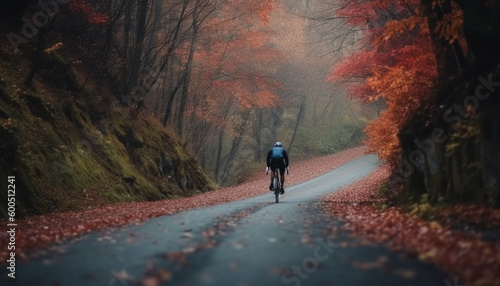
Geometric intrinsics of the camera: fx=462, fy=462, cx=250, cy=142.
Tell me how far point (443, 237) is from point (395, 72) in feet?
20.0

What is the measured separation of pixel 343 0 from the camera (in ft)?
71.8

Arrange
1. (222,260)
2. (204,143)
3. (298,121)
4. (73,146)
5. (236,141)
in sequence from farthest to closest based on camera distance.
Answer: (298,121)
(236,141)
(204,143)
(73,146)
(222,260)

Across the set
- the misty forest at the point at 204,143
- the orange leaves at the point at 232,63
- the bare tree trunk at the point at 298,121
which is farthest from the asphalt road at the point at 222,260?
the bare tree trunk at the point at 298,121

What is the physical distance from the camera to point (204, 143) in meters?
33.6

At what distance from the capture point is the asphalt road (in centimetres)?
515

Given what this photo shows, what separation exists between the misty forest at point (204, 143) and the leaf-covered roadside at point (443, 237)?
37 millimetres

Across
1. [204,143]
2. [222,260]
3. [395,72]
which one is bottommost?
[222,260]

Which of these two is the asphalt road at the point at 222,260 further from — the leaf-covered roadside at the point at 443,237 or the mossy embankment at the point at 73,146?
the mossy embankment at the point at 73,146

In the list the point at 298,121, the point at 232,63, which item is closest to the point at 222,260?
the point at 232,63

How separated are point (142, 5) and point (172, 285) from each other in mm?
19724

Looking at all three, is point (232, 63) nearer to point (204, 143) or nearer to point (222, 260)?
point (204, 143)

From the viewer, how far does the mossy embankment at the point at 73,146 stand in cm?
1351

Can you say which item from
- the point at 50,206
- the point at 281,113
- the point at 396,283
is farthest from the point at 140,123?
the point at 281,113

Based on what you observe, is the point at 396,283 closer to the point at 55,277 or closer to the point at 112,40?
the point at 55,277
